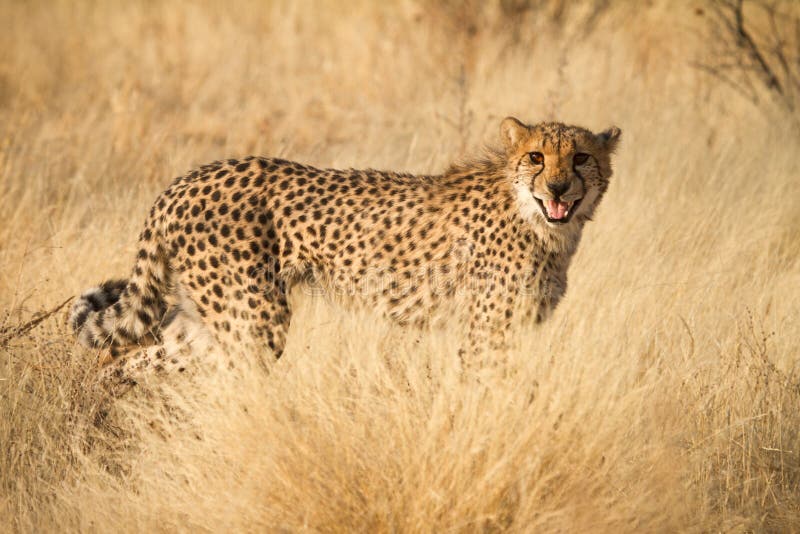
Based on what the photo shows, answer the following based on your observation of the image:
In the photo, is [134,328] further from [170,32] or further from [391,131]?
[170,32]

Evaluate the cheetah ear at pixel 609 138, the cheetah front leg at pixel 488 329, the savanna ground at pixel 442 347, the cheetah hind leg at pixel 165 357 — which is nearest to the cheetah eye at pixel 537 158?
the cheetah ear at pixel 609 138

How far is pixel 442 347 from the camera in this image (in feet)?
11.6

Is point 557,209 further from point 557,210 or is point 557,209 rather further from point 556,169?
point 556,169

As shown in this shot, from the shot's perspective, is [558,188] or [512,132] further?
[512,132]

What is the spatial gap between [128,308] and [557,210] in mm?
1746

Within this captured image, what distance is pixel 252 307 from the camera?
12.3 feet

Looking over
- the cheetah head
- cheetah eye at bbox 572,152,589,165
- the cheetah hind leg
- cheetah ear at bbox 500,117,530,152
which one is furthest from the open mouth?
the cheetah hind leg

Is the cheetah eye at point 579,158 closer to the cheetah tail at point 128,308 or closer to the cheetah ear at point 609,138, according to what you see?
the cheetah ear at point 609,138

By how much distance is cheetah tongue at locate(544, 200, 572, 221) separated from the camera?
372 cm

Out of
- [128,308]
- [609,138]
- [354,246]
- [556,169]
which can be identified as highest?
[609,138]

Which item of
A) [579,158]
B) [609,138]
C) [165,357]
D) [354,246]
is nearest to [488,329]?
[354,246]

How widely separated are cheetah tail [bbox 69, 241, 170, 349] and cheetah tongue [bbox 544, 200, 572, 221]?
60.2 inches

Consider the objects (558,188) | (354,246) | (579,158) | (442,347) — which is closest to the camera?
(442,347)

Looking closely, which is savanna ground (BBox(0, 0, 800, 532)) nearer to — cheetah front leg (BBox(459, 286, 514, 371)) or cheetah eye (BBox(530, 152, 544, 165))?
cheetah front leg (BBox(459, 286, 514, 371))
